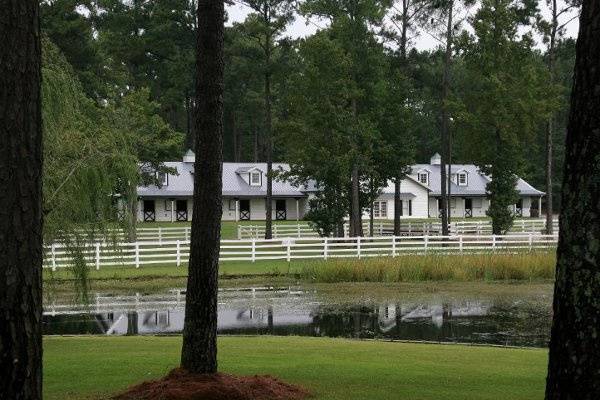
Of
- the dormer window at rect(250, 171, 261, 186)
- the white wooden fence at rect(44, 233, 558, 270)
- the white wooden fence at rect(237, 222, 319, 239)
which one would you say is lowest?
the white wooden fence at rect(44, 233, 558, 270)

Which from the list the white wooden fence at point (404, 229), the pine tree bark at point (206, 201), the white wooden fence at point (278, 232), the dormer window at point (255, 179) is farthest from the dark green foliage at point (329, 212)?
the pine tree bark at point (206, 201)

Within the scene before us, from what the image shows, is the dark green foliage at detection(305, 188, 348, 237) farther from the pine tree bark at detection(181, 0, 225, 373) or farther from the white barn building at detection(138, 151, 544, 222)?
the pine tree bark at detection(181, 0, 225, 373)

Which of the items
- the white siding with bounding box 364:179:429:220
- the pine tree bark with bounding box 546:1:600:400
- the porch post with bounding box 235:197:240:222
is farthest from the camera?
the white siding with bounding box 364:179:429:220

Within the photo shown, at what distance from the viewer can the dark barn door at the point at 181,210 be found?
2367 inches

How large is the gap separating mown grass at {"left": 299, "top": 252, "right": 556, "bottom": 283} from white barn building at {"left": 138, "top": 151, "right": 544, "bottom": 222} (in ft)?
91.9

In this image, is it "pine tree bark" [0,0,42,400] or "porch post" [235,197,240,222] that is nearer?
"pine tree bark" [0,0,42,400]

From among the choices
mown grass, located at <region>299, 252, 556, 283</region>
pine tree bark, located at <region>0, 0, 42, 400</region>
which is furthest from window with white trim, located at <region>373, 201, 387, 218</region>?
pine tree bark, located at <region>0, 0, 42, 400</region>

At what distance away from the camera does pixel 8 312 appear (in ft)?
11.8

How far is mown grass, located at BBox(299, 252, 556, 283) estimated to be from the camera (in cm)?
2714

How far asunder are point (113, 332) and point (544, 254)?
17.6 m

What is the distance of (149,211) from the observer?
5956cm

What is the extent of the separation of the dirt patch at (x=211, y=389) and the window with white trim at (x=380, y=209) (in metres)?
55.4

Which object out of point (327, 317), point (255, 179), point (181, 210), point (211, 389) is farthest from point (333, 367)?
point (255, 179)

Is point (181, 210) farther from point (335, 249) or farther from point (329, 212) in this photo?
point (335, 249)
